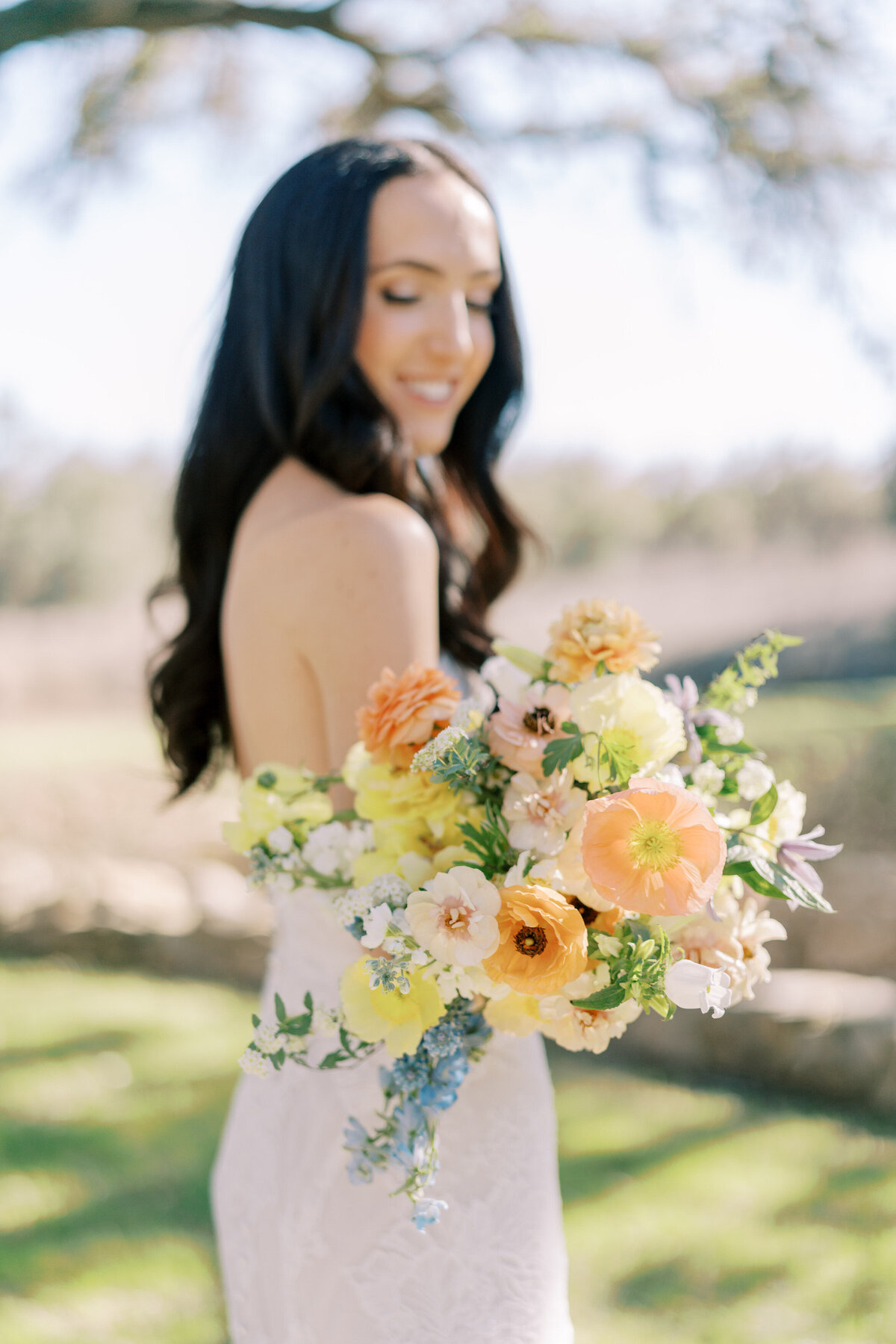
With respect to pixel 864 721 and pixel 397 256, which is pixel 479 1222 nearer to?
pixel 397 256

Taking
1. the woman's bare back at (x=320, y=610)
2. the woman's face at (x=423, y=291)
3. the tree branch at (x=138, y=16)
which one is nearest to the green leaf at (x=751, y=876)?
the woman's bare back at (x=320, y=610)

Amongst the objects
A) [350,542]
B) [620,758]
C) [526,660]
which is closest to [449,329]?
[350,542]

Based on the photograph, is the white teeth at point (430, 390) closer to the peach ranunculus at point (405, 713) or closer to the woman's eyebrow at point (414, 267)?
the woman's eyebrow at point (414, 267)

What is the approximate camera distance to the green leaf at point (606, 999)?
1.03m

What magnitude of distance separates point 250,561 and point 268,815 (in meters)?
0.52

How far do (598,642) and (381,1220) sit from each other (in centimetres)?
88

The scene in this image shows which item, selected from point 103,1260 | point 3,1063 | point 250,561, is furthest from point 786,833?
point 3,1063

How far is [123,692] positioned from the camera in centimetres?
1053

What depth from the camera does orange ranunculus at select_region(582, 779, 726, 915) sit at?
0.97 metres

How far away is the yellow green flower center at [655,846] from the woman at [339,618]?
0.51 meters

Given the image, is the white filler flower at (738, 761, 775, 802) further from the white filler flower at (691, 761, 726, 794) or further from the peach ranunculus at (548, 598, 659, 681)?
the peach ranunculus at (548, 598, 659, 681)

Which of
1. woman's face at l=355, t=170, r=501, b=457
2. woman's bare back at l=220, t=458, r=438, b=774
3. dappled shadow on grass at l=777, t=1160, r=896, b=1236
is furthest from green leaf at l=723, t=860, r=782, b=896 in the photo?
dappled shadow on grass at l=777, t=1160, r=896, b=1236

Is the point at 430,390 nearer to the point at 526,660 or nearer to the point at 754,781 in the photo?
the point at 526,660

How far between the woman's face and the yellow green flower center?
3.60 ft
